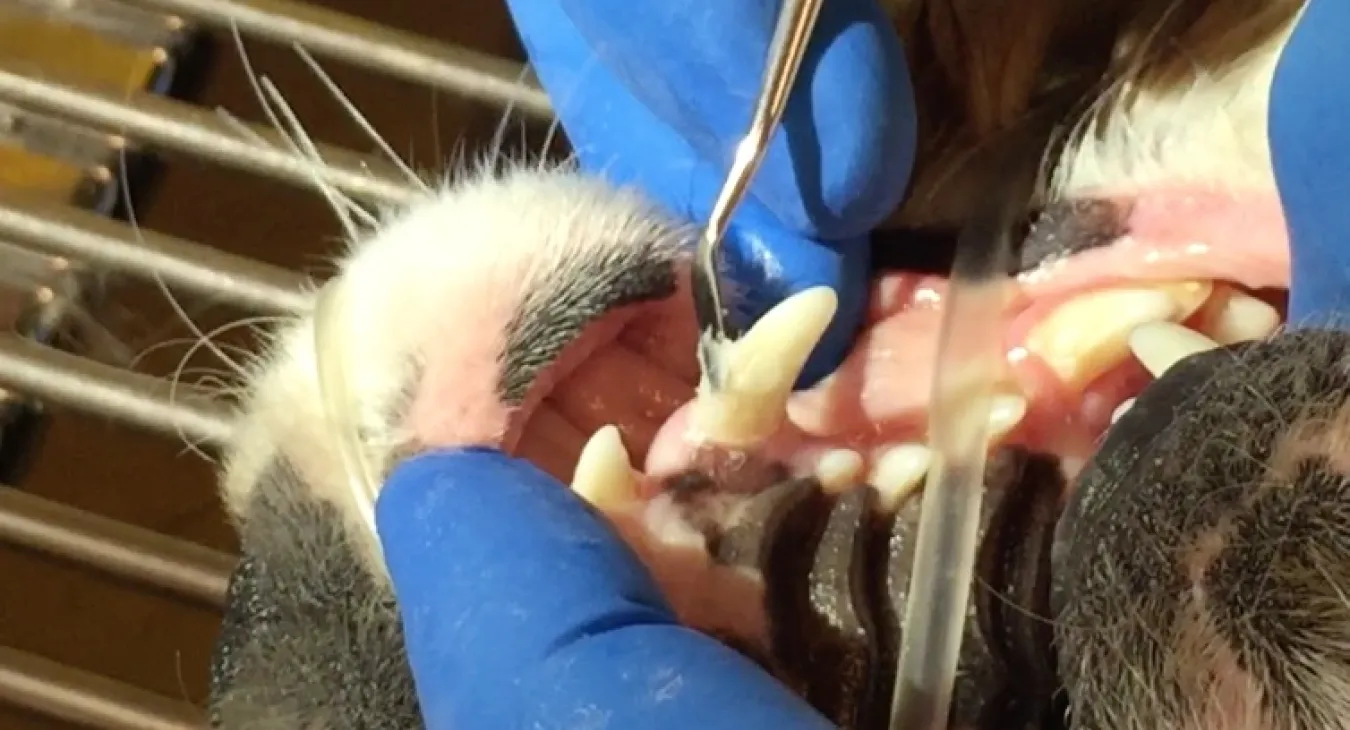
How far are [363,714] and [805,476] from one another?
0.10 meters

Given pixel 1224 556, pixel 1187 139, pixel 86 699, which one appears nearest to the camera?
pixel 1224 556

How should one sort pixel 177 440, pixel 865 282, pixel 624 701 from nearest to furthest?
pixel 624 701, pixel 865 282, pixel 177 440

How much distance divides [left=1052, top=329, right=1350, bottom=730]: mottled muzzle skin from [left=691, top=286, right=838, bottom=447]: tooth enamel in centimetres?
7

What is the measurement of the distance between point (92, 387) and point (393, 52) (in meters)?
0.16

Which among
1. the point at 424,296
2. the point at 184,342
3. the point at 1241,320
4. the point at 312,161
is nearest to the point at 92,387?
the point at 184,342

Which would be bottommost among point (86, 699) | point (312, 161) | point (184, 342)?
point (86, 699)

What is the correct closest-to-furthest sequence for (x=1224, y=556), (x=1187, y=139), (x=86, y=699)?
(x=1224, y=556)
(x=1187, y=139)
(x=86, y=699)

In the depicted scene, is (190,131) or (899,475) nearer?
(899,475)

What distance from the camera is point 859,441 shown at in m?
0.38

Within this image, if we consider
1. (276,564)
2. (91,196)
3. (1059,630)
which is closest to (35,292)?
(91,196)

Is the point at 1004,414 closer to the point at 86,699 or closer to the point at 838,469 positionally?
the point at 838,469

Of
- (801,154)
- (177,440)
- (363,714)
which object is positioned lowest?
(177,440)

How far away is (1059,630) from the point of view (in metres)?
0.31

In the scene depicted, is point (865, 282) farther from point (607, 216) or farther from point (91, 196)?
point (91, 196)
